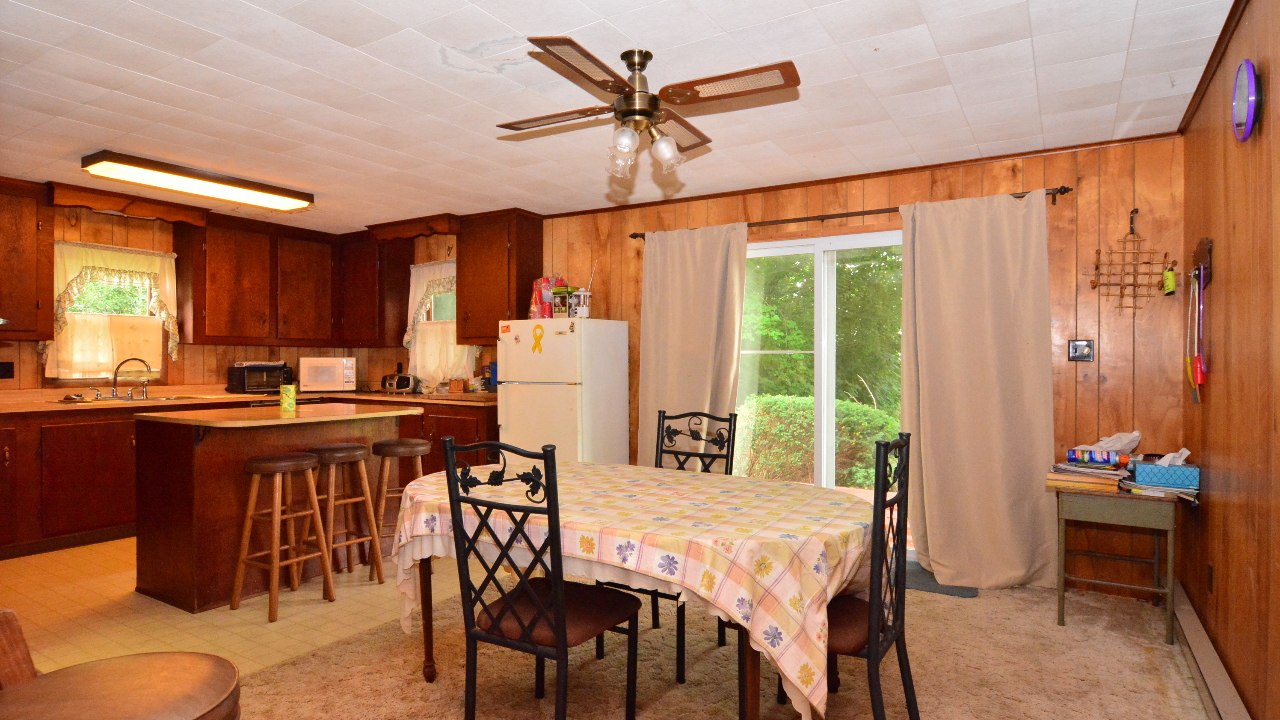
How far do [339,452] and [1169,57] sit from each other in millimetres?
3966

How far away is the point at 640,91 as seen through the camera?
7.10 ft

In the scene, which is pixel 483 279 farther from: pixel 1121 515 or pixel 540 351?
pixel 1121 515

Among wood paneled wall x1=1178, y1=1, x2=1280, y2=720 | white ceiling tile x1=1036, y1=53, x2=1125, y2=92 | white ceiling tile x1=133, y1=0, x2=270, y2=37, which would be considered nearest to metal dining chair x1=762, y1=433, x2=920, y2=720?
wood paneled wall x1=1178, y1=1, x2=1280, y2=720

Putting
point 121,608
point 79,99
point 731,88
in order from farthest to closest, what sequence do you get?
point 121,608, point 79,99, point 731,88

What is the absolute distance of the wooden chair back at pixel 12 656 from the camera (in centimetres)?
127

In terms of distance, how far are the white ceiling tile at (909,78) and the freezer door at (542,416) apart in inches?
102

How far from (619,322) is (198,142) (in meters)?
2.68

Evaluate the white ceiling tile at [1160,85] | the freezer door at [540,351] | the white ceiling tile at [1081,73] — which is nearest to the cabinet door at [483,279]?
the freezer door at [540,351]

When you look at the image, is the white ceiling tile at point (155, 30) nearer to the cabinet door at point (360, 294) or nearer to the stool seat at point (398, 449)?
the stool seat at point (398, 449)

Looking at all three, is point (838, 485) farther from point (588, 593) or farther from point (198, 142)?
point (198, 142)

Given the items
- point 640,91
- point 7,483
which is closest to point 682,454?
point 640,91

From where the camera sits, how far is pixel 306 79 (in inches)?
112

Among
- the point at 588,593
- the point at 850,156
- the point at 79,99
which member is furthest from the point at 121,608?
the point at 850,156

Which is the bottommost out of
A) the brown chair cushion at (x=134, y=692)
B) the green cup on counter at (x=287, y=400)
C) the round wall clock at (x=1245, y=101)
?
the brown chair cushion at (x=134, y=692)
